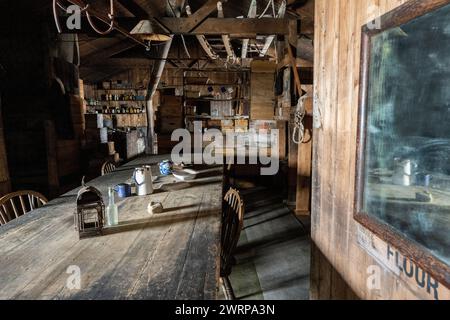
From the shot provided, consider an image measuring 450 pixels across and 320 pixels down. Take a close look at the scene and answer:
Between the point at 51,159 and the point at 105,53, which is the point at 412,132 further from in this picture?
the point at 105,53

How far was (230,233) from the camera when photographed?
227 centimetres

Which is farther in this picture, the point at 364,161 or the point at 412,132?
the point at 364,161

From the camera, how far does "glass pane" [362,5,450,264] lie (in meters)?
1.02

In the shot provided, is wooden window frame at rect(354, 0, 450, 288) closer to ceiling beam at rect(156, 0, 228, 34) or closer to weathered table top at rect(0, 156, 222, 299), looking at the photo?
weathered table top at rect(0, 156, 222, 299)

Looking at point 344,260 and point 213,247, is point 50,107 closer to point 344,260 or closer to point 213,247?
point 213,247

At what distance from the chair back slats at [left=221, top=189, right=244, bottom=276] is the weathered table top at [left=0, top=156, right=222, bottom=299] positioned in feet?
0.53

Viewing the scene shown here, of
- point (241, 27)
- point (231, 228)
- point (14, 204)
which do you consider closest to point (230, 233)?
point (231, 228)

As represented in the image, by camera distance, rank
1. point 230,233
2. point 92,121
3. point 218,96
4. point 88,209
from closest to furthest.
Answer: point 88,209 → point 230,233 → point 92,121 → point 218,96

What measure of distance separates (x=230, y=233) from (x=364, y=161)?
1.19 meters

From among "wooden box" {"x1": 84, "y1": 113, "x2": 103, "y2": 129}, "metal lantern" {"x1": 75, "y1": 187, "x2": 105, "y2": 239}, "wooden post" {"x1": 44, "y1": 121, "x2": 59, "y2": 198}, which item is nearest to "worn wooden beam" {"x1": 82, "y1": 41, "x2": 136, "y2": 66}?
"wooden box" {"x1": 84, "y1": 113, "x2": 103, "y2": 129}

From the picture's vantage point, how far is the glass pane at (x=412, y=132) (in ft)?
3.36

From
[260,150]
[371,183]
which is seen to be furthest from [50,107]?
[371,183]

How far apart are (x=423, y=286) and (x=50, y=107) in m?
5.16
